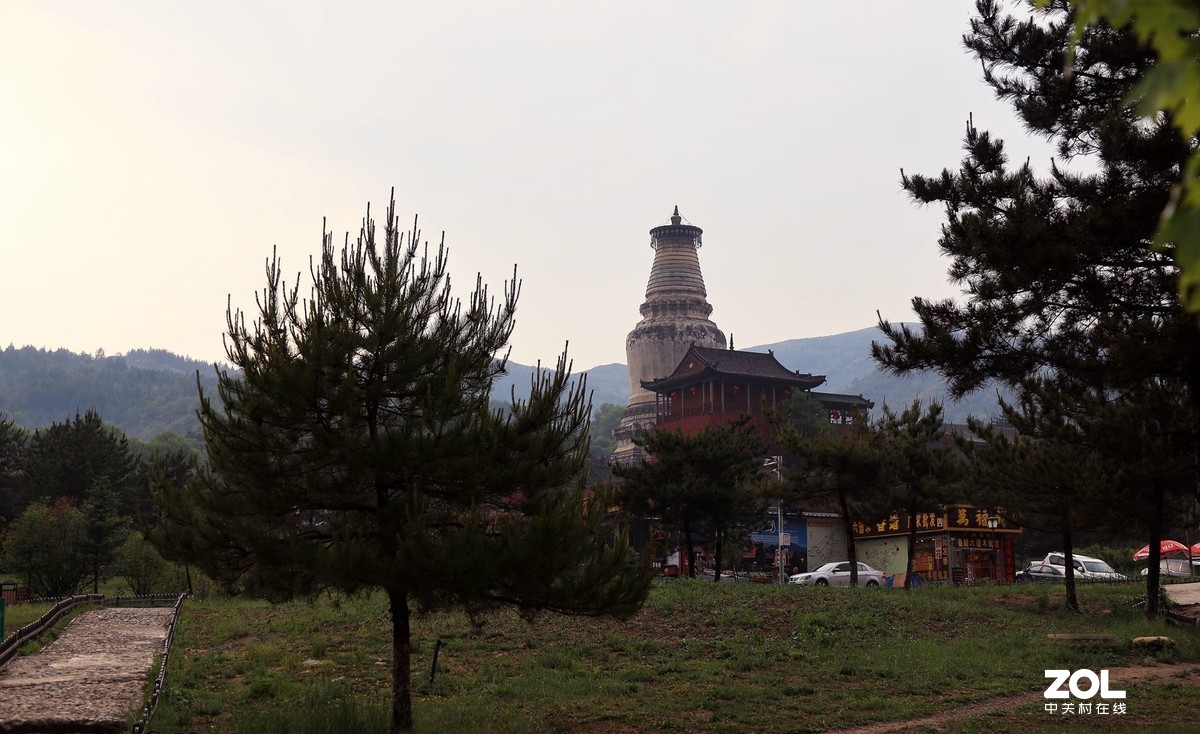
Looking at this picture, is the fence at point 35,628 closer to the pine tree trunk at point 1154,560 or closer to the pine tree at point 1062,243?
the pine tree at point 1062,243

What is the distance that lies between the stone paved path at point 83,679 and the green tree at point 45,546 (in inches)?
544

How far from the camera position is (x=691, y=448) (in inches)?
1558

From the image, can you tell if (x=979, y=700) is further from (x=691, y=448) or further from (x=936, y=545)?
(x=936, y=545)

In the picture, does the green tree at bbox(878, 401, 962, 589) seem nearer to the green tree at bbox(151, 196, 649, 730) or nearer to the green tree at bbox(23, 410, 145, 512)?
the green tree at bbox(151, 196, 649, 730)

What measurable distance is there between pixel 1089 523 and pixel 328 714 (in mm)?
20358

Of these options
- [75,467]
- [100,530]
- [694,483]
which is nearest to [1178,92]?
[694,483]

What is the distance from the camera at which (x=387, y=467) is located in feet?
45.1

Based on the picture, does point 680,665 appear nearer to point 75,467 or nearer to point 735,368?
point 75,467

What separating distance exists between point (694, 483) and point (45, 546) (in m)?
25.5

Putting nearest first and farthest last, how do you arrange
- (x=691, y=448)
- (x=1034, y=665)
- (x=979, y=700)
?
(x=979, y=700), (x=1034, y=665), (x=691, y=448)

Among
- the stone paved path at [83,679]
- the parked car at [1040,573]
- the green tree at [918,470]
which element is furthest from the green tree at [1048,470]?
the parked car at [1040,573]

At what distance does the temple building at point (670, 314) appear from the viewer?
347 feet

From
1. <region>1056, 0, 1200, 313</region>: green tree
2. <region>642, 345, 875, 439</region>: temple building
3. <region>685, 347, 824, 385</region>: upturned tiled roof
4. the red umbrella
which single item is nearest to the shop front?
the red umbrella

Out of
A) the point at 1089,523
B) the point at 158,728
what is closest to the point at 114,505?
the point at 158,728
